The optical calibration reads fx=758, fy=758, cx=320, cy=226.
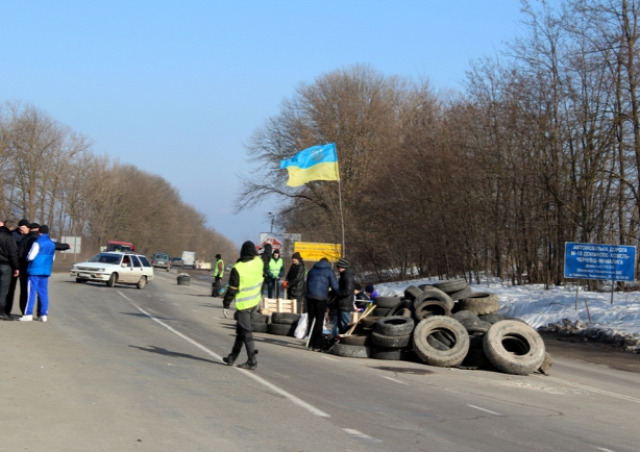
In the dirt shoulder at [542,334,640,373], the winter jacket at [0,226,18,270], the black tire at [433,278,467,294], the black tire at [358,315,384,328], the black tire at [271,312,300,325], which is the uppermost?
the winter jacket at [0,226,18,270]

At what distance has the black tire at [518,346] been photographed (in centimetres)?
1363


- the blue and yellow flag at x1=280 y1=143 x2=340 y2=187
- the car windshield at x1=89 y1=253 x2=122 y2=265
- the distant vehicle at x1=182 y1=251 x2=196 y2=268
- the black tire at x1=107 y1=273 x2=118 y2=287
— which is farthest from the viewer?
the distant vehicle at x1=182 y1=251 x2=196 y2=268

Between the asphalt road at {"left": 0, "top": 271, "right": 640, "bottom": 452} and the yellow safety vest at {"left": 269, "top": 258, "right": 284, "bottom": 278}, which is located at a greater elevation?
the yellow safety vest at {"left": 269, "top": 258, "right": 284, "bottom": 278}

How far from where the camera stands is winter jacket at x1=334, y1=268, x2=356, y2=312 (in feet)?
52.5

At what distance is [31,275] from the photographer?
1580 cm

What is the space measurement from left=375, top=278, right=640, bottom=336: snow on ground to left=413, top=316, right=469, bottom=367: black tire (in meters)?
7.54

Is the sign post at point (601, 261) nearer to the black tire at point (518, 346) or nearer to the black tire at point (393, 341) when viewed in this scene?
the black tire at point (518, 346)

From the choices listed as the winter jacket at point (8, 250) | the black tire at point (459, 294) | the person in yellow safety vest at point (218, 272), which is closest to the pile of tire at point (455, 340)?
the black tire at point (459, 294)

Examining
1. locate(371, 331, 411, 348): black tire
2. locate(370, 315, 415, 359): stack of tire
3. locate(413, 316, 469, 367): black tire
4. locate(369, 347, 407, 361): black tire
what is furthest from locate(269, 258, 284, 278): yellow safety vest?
locate(413, 316, 469, 367): black tire

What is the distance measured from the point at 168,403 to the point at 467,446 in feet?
10.9

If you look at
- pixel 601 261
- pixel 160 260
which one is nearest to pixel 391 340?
pixel 601 261

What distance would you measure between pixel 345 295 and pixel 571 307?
36.0 feet

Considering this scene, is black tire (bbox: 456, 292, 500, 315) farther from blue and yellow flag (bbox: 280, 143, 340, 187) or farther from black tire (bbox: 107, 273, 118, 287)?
black tire (bbox: 107, 273, 118, 287)

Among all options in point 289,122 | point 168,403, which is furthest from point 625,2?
point 289,122
